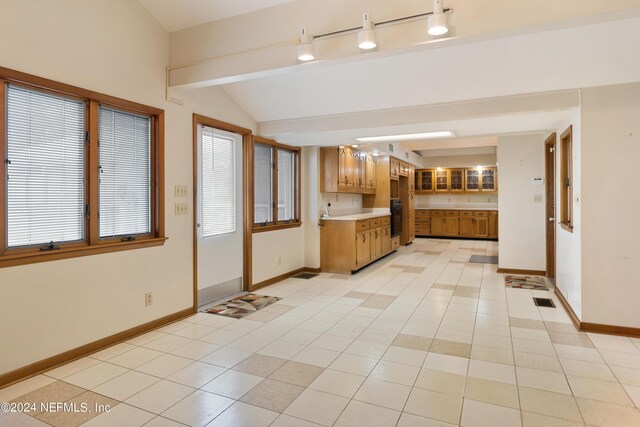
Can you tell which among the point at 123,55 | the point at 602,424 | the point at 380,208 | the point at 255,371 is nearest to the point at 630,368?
the point at 602,424

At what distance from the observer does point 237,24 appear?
3.21 m

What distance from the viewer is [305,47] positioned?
273 centimetres

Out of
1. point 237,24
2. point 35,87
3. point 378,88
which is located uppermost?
point 237,24

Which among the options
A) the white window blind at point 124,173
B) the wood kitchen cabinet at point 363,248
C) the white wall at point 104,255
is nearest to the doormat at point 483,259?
the wood kitchen cabinet at point 363,248

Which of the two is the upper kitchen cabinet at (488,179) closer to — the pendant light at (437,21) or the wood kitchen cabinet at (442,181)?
the wood kitchen cabinet at (442,181)

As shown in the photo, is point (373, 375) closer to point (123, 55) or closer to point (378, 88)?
point (378, 88)

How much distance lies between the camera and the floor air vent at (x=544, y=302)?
4.43 m

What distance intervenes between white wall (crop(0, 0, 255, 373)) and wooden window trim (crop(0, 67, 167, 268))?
6 centimetres

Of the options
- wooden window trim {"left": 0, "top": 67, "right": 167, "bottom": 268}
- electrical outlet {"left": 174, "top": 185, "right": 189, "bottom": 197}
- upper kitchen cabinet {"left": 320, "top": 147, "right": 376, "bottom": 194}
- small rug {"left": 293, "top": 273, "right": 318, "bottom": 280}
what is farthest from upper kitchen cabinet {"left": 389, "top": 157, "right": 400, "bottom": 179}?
wooden window trim {"left": 0, "top": 67, "right": 167, "bottom": 268}

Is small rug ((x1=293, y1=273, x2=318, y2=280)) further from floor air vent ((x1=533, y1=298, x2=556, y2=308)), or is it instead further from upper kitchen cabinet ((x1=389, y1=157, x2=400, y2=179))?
upper kitchen cabinet ((x1=389, y1=157, x2=400, y2=179))

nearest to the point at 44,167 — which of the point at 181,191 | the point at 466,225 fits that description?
the point at 181,191

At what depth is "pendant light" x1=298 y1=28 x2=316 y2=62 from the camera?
273cm

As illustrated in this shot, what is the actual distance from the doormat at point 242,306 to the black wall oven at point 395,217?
4.50 meters

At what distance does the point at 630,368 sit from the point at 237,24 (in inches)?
160
